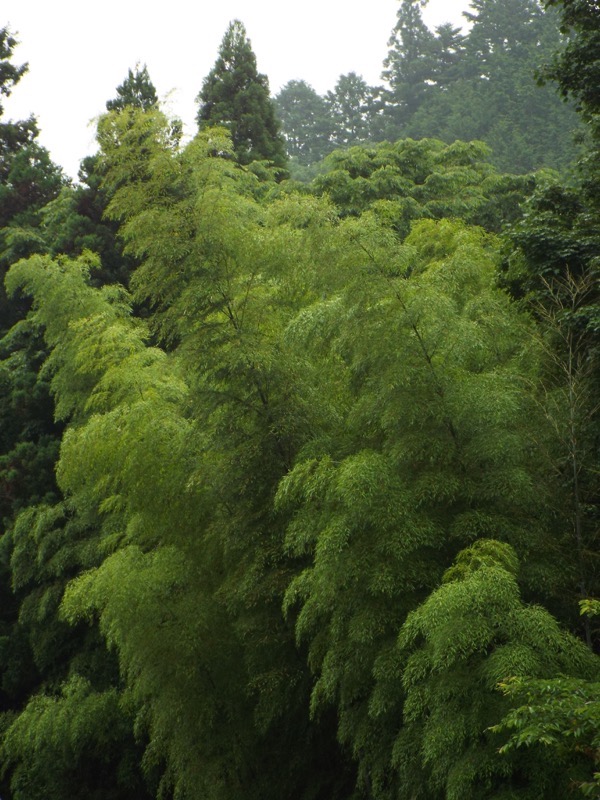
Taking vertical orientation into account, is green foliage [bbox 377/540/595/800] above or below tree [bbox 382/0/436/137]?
below

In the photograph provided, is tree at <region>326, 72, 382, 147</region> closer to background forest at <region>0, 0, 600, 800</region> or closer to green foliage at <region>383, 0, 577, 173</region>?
green foliage at <region>383, 0, 577, 173</region>

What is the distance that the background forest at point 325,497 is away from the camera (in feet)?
14.7

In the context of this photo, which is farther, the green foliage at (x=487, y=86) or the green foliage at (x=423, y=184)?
the green foliage at (x=487, y=86)

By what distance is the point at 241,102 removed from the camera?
60.0ft

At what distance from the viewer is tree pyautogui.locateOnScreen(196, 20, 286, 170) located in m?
17.9

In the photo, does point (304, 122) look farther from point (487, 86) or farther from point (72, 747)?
point (72, 747)

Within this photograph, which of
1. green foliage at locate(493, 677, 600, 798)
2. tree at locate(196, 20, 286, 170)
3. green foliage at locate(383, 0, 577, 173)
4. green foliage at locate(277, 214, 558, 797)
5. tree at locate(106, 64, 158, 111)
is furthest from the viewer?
green foliage at locate(383, 0, 577, 173)

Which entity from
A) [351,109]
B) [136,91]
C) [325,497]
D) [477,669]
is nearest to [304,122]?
[351,109]

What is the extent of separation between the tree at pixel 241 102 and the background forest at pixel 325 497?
819 centimetres

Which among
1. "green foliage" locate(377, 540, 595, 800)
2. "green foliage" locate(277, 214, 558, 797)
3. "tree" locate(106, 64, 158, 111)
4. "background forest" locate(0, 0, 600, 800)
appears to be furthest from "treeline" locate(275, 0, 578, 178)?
"green foliage" locate(377, 540, 595, 800)

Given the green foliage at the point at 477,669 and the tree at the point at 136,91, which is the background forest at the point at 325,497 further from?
the tree at the point at 136,91

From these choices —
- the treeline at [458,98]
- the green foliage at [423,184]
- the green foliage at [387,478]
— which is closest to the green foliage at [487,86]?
the treeline at [458,98]

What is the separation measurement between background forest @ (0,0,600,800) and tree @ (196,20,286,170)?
8.19 meters

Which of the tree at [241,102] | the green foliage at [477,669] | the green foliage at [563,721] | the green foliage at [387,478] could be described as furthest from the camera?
the tree at [241,102]
